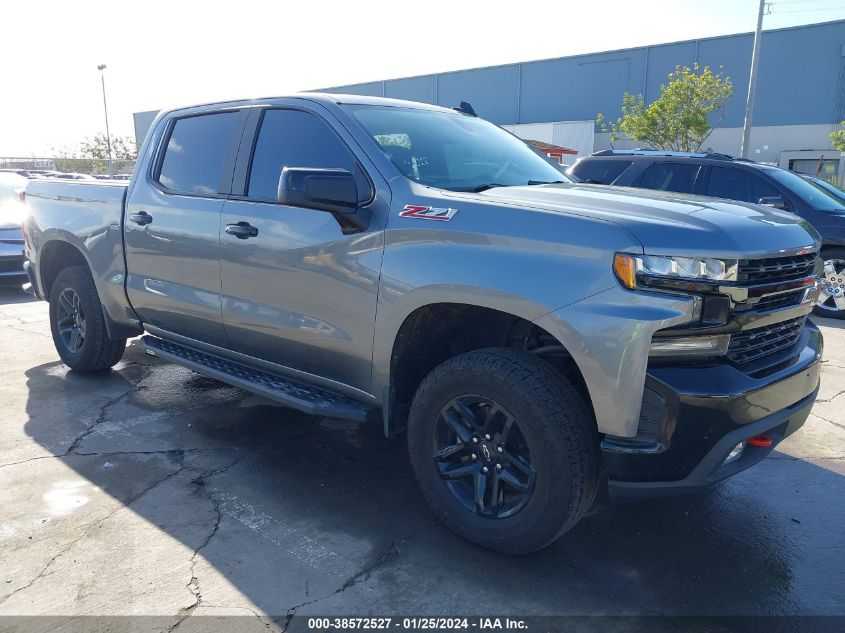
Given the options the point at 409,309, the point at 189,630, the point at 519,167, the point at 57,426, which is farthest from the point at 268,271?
the point at 57,426

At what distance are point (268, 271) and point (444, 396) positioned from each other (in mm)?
1266

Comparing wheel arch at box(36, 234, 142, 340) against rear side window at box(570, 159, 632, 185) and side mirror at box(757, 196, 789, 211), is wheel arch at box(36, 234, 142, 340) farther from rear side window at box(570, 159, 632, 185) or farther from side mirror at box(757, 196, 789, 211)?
side mirror at box(757, 196, 789, 211)

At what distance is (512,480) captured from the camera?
2838mm

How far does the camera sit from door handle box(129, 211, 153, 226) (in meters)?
4.44

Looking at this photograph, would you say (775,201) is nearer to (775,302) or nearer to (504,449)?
(775,302)

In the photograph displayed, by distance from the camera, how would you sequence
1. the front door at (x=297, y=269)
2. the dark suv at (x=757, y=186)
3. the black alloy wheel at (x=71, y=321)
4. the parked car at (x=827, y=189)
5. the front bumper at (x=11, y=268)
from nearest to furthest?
the front door at (x=297, y=269) < the black alloy wheel at (x=71, y=321) < the dark suv at (x=757, y=186) < the parked car at (x=827, y=189) < the front bumper at (x=11, y=268)

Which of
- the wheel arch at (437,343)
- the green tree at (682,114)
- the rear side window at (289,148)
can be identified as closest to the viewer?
the wheel arch at (437,343)

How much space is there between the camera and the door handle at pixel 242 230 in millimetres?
3676

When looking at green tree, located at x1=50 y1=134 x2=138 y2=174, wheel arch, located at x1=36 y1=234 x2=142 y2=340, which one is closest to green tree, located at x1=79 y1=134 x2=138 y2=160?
green tree, located at x1=50 y1=134 x2=138 y2=174

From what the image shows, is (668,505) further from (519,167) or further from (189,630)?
(189,630)

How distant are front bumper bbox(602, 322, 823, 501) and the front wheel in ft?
0.55

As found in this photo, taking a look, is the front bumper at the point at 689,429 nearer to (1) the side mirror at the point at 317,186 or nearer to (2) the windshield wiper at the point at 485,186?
(2) the windshield wiper at the point at 485,186

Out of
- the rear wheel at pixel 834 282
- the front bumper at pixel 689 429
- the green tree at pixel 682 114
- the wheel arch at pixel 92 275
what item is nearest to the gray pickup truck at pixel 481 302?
the front bumper at pixel 689 429

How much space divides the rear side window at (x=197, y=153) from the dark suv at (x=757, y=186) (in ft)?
15.5
